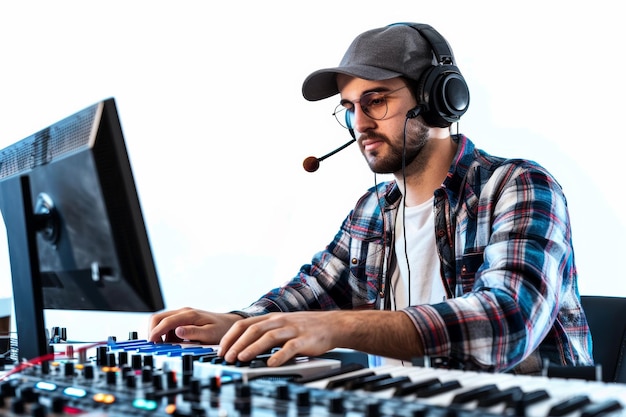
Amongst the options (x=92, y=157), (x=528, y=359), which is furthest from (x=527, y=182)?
(x=92, y=157)

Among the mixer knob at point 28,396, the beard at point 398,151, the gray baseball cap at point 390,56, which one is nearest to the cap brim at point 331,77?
the gray baseball cap at point 390,56

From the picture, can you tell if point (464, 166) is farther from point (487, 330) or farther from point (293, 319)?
point (293, 319)

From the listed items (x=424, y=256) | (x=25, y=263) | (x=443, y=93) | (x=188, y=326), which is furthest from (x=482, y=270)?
(x=25, y=263)

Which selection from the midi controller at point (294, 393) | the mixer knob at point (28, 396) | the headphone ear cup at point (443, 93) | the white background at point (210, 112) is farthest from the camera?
the white background at point (210, 112)

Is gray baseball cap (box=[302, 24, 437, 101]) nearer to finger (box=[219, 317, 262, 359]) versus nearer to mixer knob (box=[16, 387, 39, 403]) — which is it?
finger (box=[219, 317, 262, 359])

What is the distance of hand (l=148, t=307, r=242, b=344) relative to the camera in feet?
4.32

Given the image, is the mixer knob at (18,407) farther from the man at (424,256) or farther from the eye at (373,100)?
the eye at (373,100)

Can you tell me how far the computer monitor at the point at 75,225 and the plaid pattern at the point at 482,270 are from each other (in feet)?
1.43

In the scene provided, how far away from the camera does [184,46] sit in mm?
3029

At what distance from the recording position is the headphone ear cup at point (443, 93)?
157 cm

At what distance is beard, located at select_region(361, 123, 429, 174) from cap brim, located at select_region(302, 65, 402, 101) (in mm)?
150

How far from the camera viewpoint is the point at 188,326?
133cm

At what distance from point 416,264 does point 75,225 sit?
903 mm

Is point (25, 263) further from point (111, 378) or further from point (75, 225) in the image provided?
Answer: point (111, 378)
